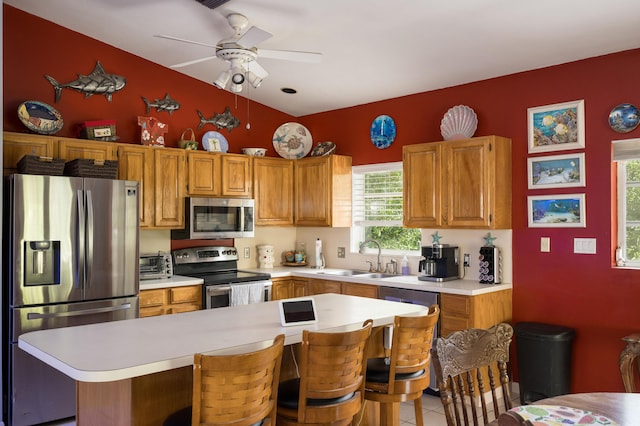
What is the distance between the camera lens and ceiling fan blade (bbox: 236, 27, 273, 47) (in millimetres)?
3204

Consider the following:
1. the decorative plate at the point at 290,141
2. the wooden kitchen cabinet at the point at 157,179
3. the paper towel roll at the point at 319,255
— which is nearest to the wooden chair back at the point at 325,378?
the wooden kitchen cabinet at the point at 157,179

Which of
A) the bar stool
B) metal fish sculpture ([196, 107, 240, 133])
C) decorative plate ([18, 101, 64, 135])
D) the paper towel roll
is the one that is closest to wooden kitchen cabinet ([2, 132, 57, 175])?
decorative plate ([18, 101, 64, 135])

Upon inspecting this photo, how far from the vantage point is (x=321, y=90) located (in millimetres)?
5535

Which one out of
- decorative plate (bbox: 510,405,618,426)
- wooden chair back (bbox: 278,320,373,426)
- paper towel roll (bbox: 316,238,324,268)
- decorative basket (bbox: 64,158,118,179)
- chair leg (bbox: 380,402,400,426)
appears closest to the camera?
decorative plate (bbox: 510,405,618,426)

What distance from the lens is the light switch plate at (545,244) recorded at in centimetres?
439

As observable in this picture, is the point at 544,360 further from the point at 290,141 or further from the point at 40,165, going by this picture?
the point at 40,165

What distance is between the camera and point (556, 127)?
4.35 m

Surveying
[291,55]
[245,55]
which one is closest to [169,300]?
[245,55]

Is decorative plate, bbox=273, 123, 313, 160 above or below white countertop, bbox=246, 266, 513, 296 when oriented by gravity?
above

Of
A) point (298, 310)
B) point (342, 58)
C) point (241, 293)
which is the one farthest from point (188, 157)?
point (298, 310)

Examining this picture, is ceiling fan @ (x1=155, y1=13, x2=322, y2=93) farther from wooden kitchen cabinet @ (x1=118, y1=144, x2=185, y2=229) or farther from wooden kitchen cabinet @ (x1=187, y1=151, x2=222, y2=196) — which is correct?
wooden kitchen cabinet @ (x1=187, y1=151, x2=222, y2=196)

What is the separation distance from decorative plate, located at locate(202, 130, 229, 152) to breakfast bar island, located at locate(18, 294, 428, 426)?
2880 mm

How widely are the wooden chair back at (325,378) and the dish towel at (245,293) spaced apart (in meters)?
2.74

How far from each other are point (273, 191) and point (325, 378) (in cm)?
373
